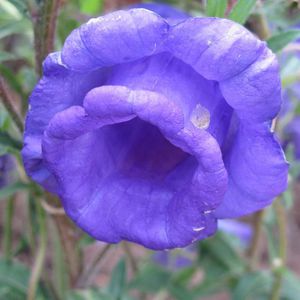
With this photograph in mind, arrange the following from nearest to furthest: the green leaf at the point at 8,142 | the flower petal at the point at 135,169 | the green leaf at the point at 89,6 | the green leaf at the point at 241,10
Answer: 1. the flower petal at the point at 135,169
2. the green leaf at the point at 241,10
3. the green leaf at the point at 8,142
4. the green leaf at the point at 89,6

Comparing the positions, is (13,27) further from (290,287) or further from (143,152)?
(290,287)

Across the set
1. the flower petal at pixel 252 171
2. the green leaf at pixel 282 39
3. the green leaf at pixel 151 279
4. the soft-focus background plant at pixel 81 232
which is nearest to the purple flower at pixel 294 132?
the soft-focus background plant at pixel 81 232

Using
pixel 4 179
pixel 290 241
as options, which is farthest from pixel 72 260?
pixel 290 241

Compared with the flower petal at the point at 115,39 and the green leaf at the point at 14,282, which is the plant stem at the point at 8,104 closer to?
the flower petal at the point at 115,39

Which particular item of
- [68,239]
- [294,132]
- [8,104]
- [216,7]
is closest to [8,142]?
[8,104]

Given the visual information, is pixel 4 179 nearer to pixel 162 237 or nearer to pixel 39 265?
pixel 39 265

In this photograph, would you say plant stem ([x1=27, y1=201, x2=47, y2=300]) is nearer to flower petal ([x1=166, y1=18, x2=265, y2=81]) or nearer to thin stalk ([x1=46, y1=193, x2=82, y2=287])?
thin stalk ([x1=46, y1=193, x2=82, y2=287])
